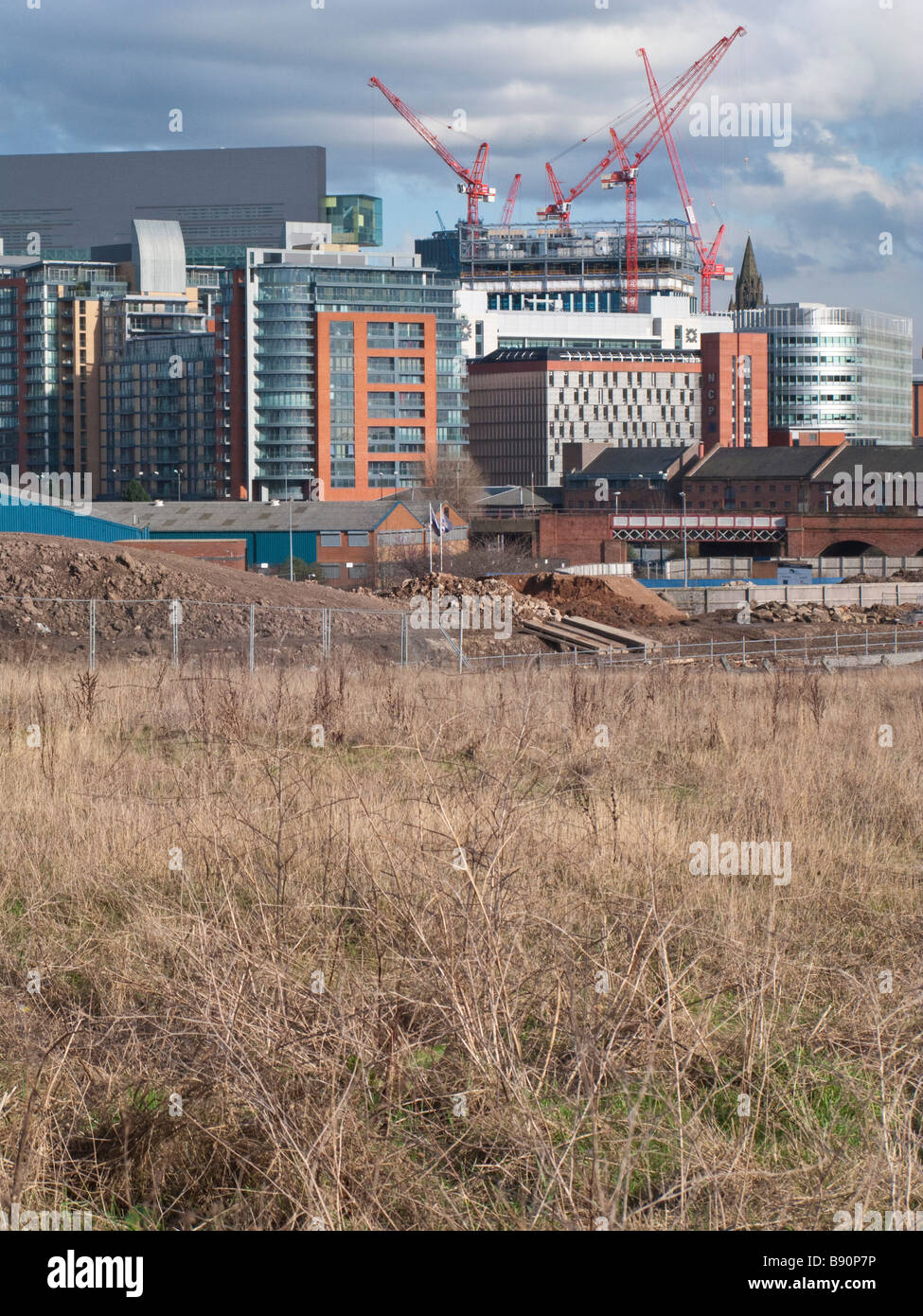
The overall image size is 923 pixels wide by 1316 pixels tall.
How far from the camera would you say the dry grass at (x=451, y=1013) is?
14.7ft

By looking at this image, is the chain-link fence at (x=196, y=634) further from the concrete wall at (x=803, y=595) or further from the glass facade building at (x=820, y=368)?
the glass facade building at (x=820, y=368)

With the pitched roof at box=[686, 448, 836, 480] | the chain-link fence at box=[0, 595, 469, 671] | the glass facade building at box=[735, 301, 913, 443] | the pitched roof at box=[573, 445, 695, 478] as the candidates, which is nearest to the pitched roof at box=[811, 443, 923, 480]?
the pitched roof at box=[686, 448, 836, 480]

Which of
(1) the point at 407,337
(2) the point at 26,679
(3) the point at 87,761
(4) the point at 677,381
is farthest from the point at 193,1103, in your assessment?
(4) the point at 677,381

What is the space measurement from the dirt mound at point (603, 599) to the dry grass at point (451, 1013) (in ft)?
108

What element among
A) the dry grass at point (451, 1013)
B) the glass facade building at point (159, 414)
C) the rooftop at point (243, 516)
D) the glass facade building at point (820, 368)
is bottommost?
the dry grass at point (451, 1013)

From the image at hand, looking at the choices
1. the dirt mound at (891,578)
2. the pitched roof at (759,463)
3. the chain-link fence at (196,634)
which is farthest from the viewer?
the pitched roof at (759,463)

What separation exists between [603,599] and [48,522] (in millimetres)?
22828

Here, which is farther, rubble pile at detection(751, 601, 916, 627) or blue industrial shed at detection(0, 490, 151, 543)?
blue industrial shed at detection(0, 490, 151, 543)

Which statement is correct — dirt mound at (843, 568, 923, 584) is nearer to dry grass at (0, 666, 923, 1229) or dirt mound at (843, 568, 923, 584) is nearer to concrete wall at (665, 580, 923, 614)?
concrete wall at (665, 580, 923, 614)

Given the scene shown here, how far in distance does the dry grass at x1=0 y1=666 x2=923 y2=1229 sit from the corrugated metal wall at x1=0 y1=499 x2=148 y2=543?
46038 mm

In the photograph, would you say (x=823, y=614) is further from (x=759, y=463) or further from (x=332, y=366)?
(x=332, y=366)

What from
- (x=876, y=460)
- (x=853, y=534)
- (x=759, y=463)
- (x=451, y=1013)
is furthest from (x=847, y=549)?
(x=451, y=1013)

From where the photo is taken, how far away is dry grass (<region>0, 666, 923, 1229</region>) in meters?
4.49

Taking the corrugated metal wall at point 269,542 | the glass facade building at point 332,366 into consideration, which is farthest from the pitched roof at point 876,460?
the corrugated metal wall at point 269,542
